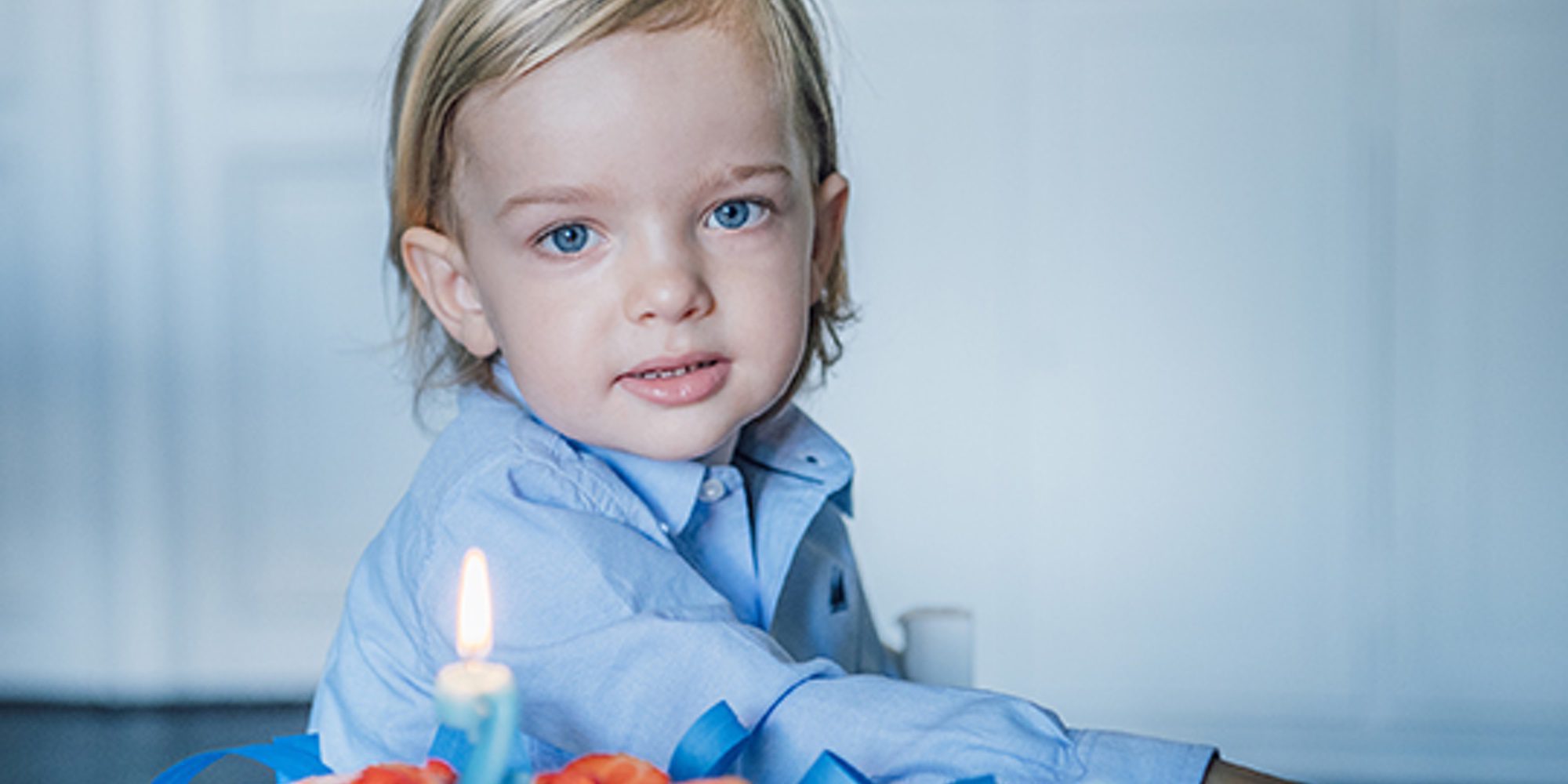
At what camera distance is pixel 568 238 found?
0.71 meters

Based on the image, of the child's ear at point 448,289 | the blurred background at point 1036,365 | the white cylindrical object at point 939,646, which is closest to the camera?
the child's ear at point 448,289

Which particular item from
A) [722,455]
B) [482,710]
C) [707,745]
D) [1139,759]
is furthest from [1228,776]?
[722,455]

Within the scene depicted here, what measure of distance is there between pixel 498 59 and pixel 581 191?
0.26ft

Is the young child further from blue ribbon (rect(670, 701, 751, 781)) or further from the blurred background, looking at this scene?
the blurred background

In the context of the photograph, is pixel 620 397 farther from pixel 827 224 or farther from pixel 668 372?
pixel 827 224

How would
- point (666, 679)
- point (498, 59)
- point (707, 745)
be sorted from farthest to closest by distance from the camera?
1. point (498, 59)
2. point (666, 679)
3. point (707, 745)

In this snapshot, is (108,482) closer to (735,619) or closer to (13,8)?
(13,8)

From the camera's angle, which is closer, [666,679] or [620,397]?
[666,679]

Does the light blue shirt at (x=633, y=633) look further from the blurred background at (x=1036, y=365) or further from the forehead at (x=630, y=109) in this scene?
the blurred background at (x=1036, y=365)

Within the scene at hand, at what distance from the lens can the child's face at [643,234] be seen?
2.22 feet

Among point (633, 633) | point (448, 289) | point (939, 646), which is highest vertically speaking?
point (448, 289)

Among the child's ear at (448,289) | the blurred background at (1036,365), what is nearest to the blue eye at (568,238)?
the child's ear at (448,289)

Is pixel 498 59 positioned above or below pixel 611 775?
above

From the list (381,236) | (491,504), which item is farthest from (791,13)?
(381,236)
